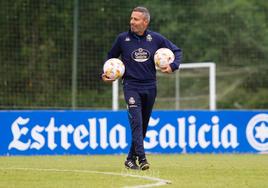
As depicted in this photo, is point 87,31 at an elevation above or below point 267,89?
above

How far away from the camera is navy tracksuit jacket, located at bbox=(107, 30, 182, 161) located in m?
11.4

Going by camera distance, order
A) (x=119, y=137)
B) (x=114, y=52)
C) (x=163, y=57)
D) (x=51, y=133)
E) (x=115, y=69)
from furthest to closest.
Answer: (x=119, y=137), (x=51, y=133), (x=114, y=52), (x=115, y=69), (x=163, y=57)

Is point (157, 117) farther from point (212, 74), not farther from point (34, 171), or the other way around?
point (34, 171)

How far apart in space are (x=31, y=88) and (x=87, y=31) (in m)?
2.07

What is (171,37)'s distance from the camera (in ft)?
79.4

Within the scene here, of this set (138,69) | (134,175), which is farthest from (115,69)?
(134,175)

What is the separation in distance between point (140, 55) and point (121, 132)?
263 inches

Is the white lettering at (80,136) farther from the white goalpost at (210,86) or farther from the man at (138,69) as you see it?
the man at (138,69)

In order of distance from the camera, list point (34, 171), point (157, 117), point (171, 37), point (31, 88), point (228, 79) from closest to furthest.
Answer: point (34, 171) → point (157, 117) → point (31, 88) → point (171, 37) → point (228, 79)

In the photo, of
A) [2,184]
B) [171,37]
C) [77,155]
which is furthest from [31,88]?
[2,184]

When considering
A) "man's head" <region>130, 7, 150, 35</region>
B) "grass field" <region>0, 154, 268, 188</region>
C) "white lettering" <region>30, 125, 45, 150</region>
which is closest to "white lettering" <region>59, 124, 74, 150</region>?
"white lettering" <region>30, 125, 45, 150</region>

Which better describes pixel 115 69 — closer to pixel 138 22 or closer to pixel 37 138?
pixel 138 22

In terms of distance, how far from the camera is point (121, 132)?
18016 mm

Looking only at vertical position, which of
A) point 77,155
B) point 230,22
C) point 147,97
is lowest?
Result: point 77,155
